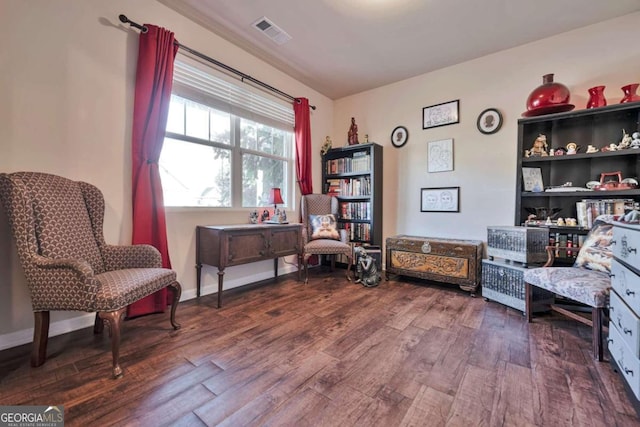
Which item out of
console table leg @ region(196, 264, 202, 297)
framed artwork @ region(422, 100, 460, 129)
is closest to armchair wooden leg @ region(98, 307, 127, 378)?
console table leg @ region(196, 264, 202, 297)

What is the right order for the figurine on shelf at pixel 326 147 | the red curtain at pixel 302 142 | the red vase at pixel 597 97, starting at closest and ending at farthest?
1. the red vase at pixel 597 97
2. the red curtain at pixel 302 142
3. the figurine on shelf at pixel 326 147

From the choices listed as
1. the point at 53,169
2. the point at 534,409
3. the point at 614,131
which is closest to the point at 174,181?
the point at 53,169

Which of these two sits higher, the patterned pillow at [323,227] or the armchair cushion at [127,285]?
the patterned pillow at [323,227]

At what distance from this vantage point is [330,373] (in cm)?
146

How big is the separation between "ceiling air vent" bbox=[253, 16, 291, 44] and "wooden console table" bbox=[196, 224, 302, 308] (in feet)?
6.43

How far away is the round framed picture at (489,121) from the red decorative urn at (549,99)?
1.40ft

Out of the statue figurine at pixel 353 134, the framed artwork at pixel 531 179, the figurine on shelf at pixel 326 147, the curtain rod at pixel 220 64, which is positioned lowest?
the framed artwork at pixel 531 179

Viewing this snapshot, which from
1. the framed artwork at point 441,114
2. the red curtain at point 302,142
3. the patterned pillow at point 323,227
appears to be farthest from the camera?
the red curtain at point 302,142

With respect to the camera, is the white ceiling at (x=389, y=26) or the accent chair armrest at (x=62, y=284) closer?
the accent chair armrest at (x=62, y=284)

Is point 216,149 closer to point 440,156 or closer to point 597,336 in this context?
point 440,156

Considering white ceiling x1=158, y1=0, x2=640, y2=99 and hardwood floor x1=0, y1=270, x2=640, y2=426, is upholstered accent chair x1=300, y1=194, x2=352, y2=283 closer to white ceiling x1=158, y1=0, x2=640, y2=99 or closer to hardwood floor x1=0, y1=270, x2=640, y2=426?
hardwood floor x1=0, y1=270, x2=640, y2=426

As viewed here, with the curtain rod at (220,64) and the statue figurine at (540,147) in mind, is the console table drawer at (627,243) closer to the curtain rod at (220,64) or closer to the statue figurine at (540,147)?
the statue figurine at (540,147)

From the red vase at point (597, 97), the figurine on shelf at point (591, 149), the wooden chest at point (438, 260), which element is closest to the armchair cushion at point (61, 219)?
the wooden chest at point (438, 260)

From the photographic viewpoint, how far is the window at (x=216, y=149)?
2.55 metres
